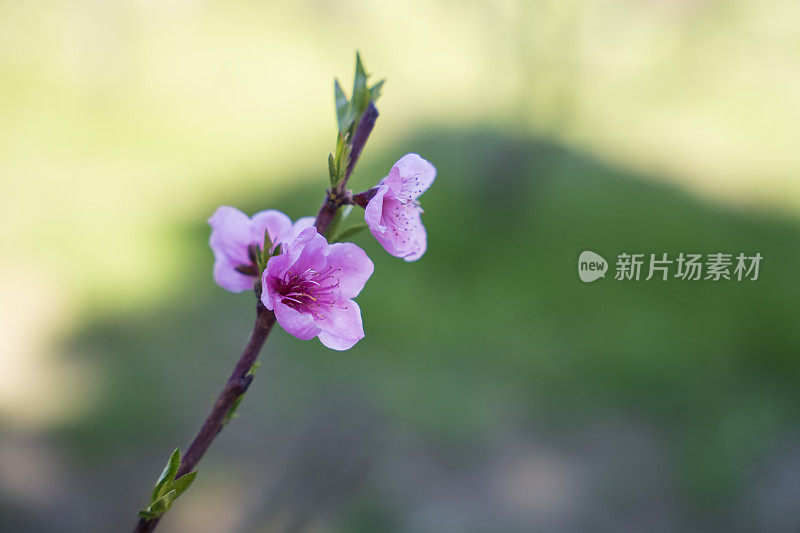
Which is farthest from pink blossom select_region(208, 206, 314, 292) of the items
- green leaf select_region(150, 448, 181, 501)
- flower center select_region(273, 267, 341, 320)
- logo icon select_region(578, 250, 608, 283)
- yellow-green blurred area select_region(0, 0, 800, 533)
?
logo icon select_region(578, 250, 608, 283)

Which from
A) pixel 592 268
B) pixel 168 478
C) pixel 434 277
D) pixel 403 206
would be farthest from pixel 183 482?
pixel 592 268

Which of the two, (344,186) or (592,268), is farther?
(592,268)

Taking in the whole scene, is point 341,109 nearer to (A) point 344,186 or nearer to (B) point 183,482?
(A) point 344,186

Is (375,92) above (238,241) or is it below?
above

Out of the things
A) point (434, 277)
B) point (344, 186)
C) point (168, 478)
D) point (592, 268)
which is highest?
point (344, 186)

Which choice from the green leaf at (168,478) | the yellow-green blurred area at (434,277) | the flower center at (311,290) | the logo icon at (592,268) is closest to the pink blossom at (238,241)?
the flower center at (311,290)

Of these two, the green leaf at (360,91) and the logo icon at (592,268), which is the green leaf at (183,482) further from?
the logo icon at (592,268)
